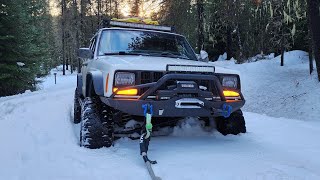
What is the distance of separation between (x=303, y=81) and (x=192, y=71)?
521 inches

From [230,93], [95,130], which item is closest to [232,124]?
[230,93]

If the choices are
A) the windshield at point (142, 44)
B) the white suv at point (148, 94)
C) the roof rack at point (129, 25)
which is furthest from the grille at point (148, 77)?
the roof rack at point (129, 25)

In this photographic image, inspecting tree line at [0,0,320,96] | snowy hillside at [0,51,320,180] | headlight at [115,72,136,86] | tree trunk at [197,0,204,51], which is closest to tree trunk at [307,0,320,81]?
tree line at [0,0,320,96]

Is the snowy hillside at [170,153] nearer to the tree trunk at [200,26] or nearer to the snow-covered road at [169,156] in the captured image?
the snow-covered road at [169,156]

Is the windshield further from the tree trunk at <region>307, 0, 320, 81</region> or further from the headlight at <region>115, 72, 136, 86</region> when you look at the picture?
the tree trunk at <region>307, 0, 320, 81</region>

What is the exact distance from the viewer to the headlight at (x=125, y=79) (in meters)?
4.83

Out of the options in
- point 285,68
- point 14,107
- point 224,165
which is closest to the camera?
point 224,165

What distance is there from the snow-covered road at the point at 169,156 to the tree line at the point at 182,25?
8.16 ft

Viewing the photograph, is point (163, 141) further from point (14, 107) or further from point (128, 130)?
point (14, 107)

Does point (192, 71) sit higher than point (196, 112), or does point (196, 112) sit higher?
point (192, 71)

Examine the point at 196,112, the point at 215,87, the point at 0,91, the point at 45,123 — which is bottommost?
the point at 0,91

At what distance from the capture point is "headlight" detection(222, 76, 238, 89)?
5.31 meters

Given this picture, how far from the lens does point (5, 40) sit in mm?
16188

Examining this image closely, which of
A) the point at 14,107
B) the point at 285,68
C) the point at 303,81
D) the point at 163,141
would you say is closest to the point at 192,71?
the point at 163,141
